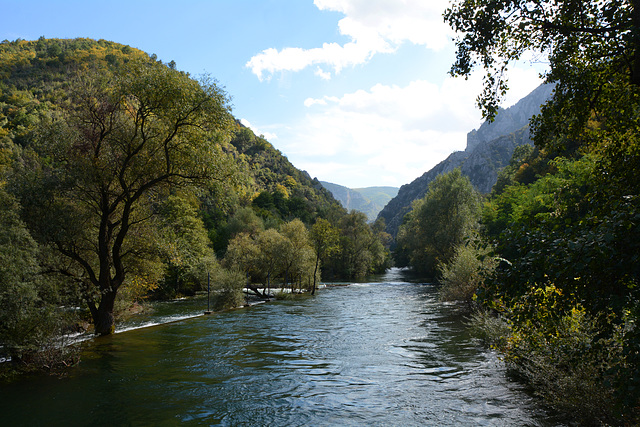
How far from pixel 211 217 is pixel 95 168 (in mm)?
67010

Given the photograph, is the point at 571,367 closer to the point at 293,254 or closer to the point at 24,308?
the point at 24,308

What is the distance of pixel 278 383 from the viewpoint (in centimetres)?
1266

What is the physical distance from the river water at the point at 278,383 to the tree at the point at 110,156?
4243mm

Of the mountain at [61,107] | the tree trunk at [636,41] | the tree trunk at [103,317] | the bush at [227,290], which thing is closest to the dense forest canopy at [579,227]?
the tree trunk at [636,41]

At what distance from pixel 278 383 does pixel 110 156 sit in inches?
492

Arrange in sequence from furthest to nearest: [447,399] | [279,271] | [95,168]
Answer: [279,271] → [95,168] → [447,399]

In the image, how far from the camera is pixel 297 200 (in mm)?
108312

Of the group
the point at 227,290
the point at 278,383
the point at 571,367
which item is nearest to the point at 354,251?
the point at 227,290

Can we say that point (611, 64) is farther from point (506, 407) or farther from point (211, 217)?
point (211, 217)

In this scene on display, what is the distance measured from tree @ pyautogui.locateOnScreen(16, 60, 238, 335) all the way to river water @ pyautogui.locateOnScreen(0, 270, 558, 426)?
4.24 m

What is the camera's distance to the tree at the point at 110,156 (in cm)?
1619

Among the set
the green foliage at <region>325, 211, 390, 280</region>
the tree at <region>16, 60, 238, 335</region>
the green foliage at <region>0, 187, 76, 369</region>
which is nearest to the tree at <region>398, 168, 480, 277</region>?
the green foliage at <region>325, 211, 390, 280</region>

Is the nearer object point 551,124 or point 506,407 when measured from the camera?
point 551,124

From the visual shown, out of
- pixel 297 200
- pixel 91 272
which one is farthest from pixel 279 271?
pixel 297 200
